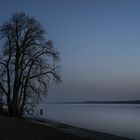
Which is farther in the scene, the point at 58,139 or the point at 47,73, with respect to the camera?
the point at 47,73

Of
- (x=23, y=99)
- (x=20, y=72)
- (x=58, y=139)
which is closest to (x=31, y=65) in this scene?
(x=20, y=72)

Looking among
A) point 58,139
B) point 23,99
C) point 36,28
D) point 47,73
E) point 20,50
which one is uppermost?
point 36,28

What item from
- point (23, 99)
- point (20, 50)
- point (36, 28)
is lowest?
point (23, 99)

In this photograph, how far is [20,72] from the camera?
1425 inches

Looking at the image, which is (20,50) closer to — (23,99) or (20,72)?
(20,72)

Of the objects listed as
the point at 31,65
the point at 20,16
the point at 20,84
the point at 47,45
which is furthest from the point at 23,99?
the point at 20,16

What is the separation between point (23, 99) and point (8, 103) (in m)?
1.74

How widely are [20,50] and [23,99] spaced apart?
18.0 feet

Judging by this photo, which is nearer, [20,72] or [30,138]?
[30,138]

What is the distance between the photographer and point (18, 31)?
35.7 metres

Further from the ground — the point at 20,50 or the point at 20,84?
the point at 20,50

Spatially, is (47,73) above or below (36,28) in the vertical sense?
below

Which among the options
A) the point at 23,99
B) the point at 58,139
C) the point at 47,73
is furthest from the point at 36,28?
the point at 58,139

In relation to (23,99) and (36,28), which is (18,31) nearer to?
(36,28)
